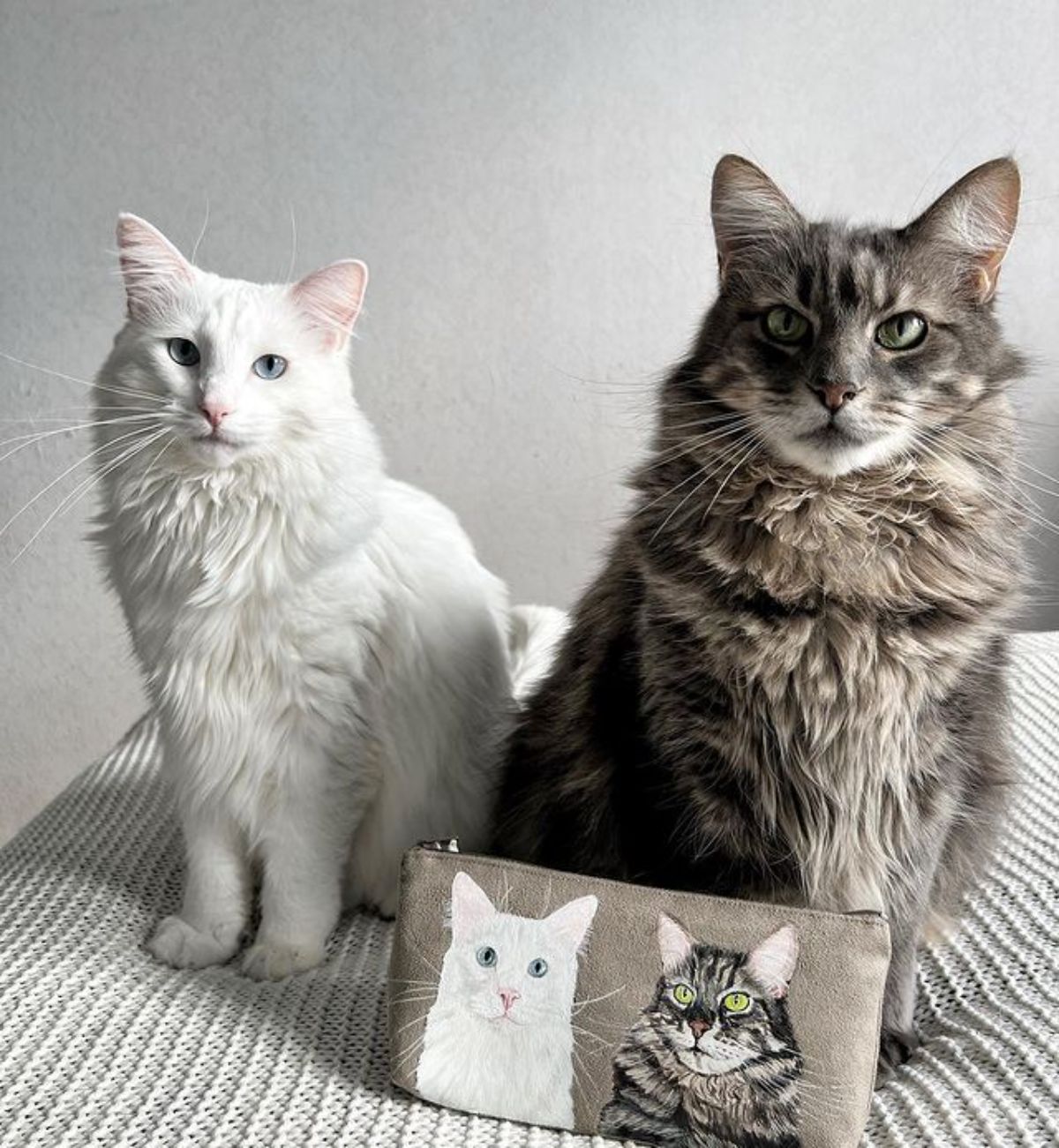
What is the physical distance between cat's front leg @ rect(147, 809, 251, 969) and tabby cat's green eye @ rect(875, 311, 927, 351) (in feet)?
3.04

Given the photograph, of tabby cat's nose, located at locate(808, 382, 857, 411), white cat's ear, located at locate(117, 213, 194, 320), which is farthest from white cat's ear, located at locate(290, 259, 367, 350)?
tabby cat's nose, located at locate(808, 382, 857, 411)

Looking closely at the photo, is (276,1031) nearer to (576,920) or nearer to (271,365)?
(576,920)

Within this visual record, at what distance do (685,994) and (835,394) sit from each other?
566 millimetres

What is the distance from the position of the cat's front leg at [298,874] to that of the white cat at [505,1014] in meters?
0.33

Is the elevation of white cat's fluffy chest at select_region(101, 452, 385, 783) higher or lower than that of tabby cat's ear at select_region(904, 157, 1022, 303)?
lower

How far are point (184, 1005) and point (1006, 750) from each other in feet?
3.23

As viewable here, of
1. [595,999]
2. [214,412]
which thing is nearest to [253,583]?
[214,412]

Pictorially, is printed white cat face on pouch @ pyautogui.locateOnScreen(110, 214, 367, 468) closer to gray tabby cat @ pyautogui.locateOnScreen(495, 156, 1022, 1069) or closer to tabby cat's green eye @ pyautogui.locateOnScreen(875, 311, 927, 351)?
gray tabby cat @ pyautogui.locateOnScreen(495, 156, 1022, 1069)

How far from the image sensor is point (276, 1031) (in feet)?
Result: 3.88

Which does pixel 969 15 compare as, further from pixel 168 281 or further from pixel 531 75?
pixel 168 281

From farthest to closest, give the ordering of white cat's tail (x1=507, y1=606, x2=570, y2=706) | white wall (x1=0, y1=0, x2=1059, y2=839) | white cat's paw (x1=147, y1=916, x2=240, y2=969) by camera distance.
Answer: white wall (x1=0, y1=0, x2=1059, y2=839) → white cat's tail (x1=507, y1=606, x2=570, y2=706) → white cat's paw (x1=147, y1=916, x2=240, y2=969)

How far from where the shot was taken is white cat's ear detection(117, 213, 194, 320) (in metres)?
1.32

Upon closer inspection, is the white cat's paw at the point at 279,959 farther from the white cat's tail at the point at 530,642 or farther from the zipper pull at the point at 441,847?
the white cat's tail at the point at 530,642

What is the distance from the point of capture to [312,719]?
1.35m
